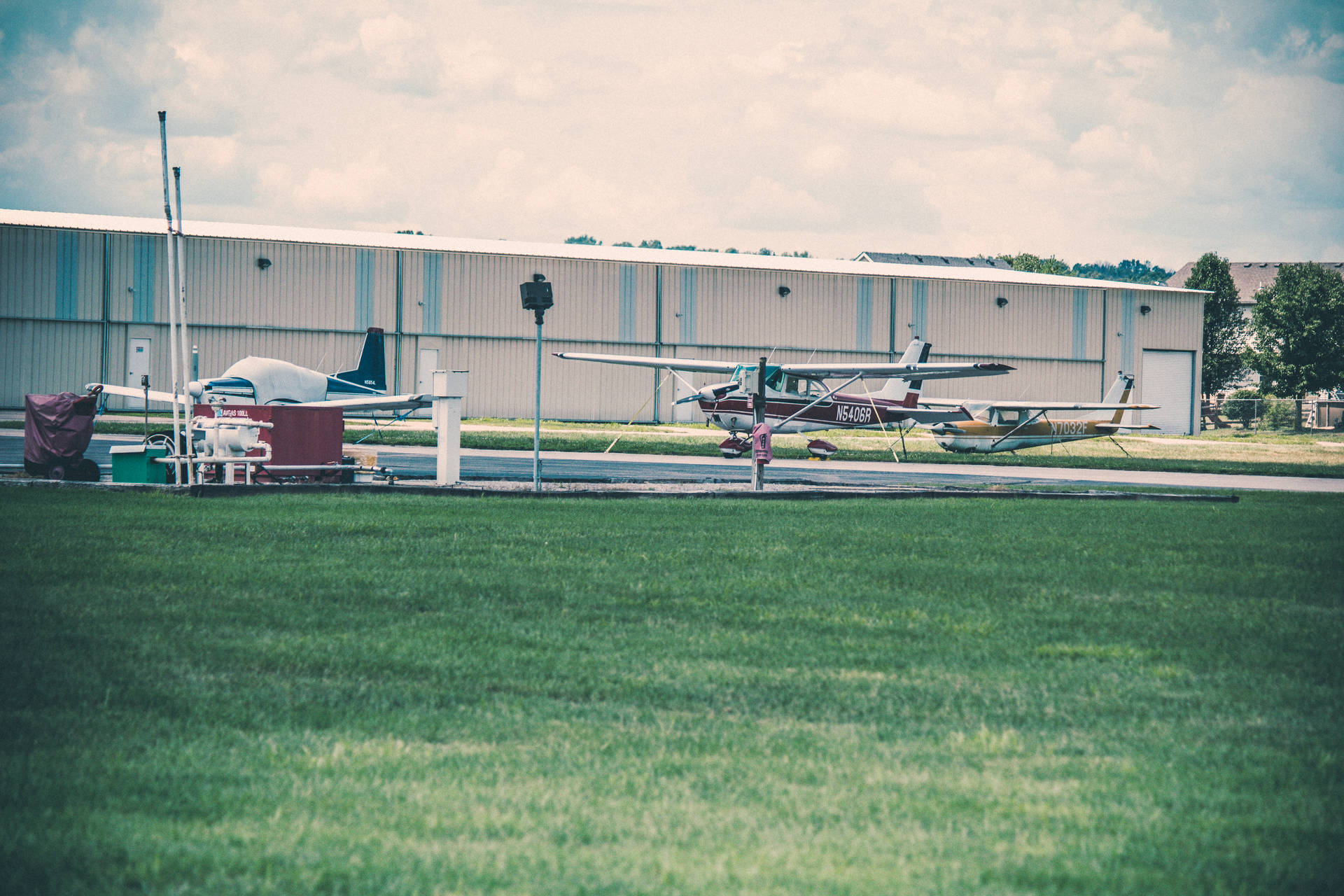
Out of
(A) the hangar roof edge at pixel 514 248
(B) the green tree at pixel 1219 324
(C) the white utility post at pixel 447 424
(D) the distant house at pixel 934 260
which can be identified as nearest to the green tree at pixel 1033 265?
(D) the distant house at pixel 934 260

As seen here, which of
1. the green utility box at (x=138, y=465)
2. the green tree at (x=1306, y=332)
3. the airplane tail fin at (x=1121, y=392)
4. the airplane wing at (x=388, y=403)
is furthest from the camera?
the green tree at (x=1306, y=332)

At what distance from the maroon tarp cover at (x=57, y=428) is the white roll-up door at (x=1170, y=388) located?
47.2 meters

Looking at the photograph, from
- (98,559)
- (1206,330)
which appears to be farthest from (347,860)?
(1206,330)

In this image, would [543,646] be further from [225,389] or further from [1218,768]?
[225,389]

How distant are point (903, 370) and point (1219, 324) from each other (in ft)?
174

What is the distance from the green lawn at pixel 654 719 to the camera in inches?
139

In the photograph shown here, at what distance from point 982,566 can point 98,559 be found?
7346 mm

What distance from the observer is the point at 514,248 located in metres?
47.7

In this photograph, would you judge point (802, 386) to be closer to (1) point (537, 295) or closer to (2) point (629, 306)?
(1) point (537, 295)

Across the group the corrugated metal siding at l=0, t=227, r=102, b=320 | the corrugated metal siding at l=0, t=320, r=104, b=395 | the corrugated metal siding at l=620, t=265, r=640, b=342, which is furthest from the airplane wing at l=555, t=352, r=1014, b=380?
the corrugated metal siding at l=0, t=227, r=102, b=320

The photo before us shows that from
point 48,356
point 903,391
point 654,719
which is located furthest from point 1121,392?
point 48,356

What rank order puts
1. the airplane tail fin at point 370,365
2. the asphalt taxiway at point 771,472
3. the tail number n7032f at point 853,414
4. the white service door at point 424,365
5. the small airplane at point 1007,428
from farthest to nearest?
the white service door at point 424,365
the small airplane at point 1007,428
the airplane tail fin at point 370,365
the tail number n7032f at point 853,414
the asphalt taxiway at point 771,472

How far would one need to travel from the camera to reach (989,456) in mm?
31875

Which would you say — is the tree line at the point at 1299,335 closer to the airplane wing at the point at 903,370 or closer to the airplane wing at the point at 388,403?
the airplane wing at the point at 903,370
